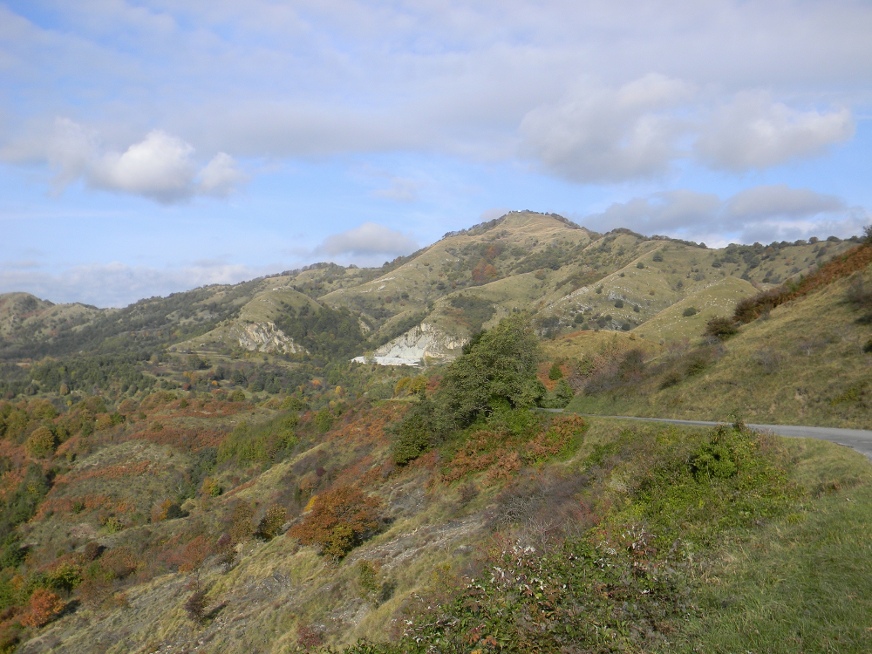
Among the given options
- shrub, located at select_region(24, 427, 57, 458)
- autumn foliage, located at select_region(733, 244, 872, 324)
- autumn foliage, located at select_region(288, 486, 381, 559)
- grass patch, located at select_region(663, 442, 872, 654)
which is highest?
autumn foliage, located at select_region(733, 244, 872, 324)

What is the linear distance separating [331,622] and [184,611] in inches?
577

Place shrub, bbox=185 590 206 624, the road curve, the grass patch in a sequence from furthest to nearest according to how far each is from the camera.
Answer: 1. shrub, bbox=185 590 206 624
2. the road curve
3. the grass patch

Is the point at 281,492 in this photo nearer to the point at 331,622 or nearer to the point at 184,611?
the point at 184,611

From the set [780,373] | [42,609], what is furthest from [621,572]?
[42,609]

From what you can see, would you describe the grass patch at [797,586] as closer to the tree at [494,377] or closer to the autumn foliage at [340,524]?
the autumn foliage at [340,524]

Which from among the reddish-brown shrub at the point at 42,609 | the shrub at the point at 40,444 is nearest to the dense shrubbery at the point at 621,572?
the reddish-brown shrub at the point at 42,609

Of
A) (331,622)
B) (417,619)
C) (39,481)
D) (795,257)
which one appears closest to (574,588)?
(417,619)

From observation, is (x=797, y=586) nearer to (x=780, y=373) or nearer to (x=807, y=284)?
(x=780, y=373)

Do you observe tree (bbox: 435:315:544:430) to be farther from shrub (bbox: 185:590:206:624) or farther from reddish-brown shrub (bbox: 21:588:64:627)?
reddish-brown shrub (bbox: 21:588:64:627)

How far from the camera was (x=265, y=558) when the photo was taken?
3159cm

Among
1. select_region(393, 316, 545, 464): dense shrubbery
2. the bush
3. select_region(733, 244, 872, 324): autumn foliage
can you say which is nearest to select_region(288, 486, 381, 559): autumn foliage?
the bush

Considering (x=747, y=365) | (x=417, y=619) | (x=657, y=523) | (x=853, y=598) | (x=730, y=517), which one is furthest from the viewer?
(x=747, y=365)

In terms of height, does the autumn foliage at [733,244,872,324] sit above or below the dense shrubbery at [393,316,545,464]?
above

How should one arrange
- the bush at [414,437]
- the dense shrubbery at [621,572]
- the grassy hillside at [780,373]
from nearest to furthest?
1. the dense shrubbery at [621,572]
2. the grassy hillside at [780,373]
3. the bush at [414,437]
